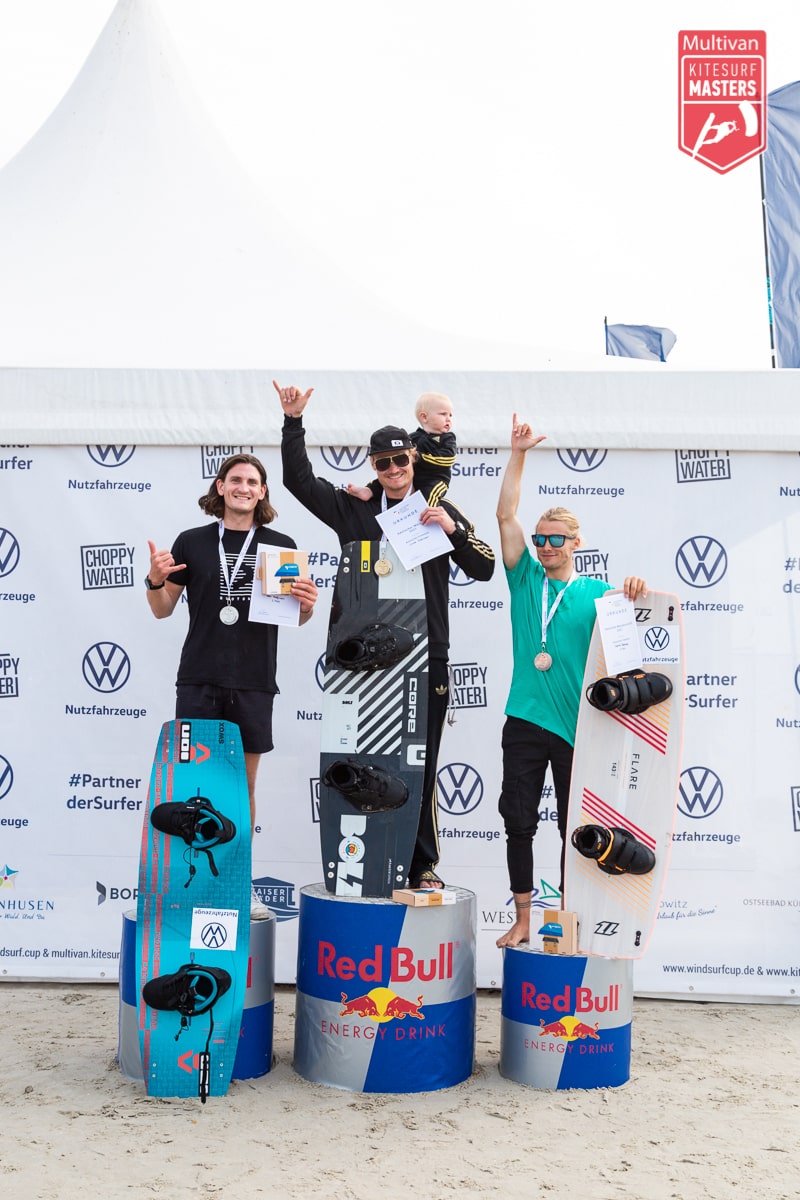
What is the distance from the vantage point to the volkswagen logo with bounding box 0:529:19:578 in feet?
14.8

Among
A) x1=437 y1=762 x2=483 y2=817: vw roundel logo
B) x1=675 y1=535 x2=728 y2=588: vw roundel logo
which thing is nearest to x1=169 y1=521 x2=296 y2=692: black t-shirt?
x1=437 y1=762 x2=483 y2=817: vw roundel logo

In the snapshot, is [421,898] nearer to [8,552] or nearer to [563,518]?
[563,518]

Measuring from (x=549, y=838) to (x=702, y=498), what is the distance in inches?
59.0

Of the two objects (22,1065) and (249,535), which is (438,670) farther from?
(22,1065)

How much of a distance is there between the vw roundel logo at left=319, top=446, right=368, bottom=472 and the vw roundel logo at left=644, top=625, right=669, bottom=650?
1574 mm

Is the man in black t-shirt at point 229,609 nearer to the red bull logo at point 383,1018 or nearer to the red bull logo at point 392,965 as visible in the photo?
the red bull logo at point 392,965

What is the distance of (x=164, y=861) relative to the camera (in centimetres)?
316

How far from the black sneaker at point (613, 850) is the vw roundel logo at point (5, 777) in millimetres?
2392

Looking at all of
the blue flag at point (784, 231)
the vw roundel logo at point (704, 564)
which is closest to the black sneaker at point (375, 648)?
the vw roundel logo at point (704, 564)

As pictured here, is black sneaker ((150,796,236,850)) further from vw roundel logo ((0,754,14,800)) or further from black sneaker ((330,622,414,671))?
vw roundel logo ((0,754,14,800))

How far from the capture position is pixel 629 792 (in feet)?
11.1

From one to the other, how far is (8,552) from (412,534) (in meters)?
1.98

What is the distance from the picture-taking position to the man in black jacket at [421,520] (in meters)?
3.41

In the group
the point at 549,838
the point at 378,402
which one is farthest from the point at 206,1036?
the point at 378,402
